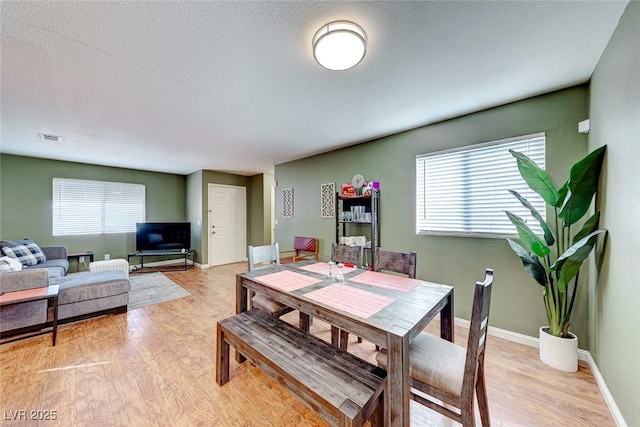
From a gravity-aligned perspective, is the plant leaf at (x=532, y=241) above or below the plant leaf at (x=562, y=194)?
below

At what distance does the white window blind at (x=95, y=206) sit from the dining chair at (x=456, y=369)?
6505 mm

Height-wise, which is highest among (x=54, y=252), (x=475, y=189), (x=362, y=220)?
(x=475, y=189)

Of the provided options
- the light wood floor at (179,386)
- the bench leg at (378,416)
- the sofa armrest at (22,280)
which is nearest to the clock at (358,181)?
the light wood floor at (179,386)

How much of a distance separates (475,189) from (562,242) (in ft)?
2.87

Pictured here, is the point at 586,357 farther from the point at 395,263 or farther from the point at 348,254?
the point at 348,254

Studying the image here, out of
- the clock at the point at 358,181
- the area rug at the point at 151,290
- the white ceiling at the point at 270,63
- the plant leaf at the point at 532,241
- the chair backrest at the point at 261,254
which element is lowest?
the area rug at the point at 151,290

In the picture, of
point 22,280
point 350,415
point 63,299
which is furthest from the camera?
point 63,299

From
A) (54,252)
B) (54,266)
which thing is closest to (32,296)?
(54,266)

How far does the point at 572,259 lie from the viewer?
1.75 metres

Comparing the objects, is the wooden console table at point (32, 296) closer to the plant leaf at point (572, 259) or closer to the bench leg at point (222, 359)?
the bench leg at point (222, 359)

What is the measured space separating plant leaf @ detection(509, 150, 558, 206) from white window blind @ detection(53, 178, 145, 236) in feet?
23.4

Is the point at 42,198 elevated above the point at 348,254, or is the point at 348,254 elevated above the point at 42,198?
the point at 42,198

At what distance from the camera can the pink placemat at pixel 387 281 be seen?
5.79 feet

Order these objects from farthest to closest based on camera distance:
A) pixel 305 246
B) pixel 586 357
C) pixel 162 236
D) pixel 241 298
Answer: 1. pixel 162 236
2. pixel 305 246
3. pixel 241 298
4. pixel 586 357
